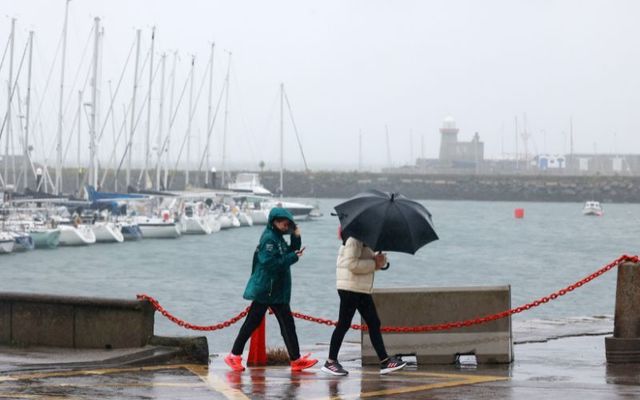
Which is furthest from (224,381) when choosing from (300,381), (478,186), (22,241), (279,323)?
(478,186)

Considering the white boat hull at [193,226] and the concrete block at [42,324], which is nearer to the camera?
the concrete block at [42,324]

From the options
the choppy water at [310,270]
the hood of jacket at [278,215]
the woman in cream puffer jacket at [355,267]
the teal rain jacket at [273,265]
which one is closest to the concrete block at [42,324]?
the teal rain jacket at [273,265]

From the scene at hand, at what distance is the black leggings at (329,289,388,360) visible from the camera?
522 inches

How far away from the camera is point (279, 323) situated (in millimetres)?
13445

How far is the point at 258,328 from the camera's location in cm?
1420

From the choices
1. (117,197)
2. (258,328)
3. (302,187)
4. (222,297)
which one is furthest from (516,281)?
(302,187)

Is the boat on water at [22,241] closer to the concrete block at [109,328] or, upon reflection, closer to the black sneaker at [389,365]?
the concrete block at [109,328]

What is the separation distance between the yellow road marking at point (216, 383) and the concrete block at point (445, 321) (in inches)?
78.0

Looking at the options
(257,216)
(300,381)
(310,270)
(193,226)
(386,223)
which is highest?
(386,223)

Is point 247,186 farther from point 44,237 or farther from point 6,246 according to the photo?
point 6,246

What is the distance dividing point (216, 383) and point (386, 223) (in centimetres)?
219

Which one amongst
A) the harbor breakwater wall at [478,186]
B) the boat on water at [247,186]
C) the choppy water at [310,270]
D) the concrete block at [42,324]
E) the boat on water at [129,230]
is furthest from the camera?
the harbor breakwater wall at [478,186]

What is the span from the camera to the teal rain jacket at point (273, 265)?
42.6ft

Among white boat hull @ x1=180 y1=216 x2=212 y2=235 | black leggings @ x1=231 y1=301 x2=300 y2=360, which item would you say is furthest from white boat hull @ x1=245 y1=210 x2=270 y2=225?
black leggings @ x1=231 y1=301 x2=300 y2=360
